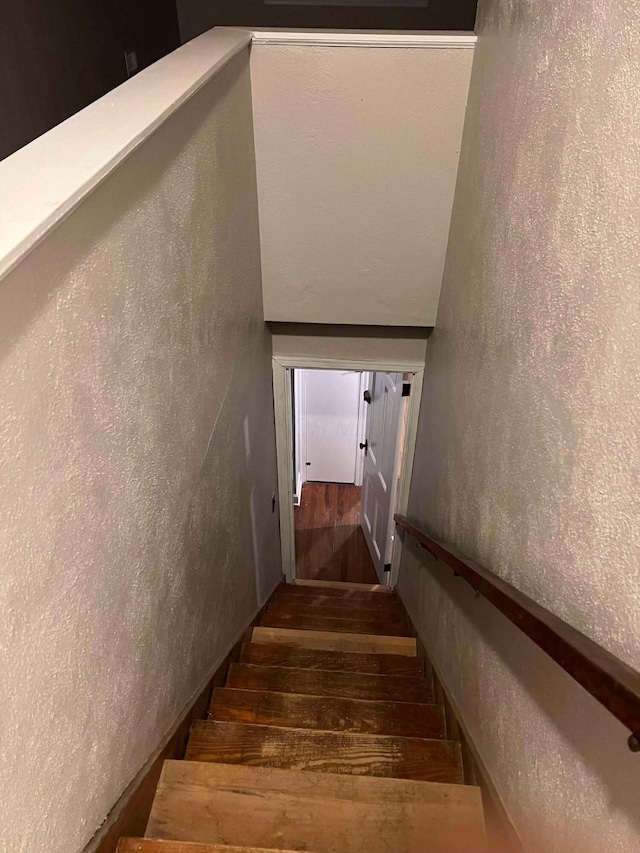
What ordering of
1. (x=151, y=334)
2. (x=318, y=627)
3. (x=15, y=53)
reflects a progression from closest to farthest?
(x=151, y=334) < (x=15, y=53) < (x=318, y=627)

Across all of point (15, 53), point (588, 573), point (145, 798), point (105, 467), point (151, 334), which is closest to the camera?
point (588, 573)

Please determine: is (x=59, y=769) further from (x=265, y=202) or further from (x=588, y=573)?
(x=265, y=202)

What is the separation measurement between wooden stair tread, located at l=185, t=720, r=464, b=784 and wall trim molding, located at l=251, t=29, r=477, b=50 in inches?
97.0

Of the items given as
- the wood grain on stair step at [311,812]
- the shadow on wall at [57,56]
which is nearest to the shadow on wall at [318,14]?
the shadow on wall at [57,56]

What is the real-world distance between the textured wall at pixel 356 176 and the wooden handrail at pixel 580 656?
1.78 meters

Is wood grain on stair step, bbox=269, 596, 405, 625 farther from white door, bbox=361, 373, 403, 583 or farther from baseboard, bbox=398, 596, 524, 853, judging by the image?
baseboard, bbox=398, 596, 524, 853

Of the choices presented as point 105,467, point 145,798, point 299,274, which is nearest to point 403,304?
point 299,274

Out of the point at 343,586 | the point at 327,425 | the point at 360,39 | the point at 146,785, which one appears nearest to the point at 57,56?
the point at 360,39

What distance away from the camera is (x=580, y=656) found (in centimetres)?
87

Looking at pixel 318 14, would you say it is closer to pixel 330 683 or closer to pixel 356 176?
pixel 356 176

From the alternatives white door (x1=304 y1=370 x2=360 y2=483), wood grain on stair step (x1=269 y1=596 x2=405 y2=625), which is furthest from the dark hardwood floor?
wood grain on stair step (x1=269 y1=596 x2=405 y2=625)

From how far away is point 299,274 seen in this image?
283 centimetres

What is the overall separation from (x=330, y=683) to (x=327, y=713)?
306 millimetres

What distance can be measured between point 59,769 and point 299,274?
228 centimetres
